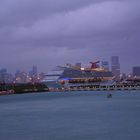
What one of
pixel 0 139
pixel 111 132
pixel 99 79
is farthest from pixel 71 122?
pixel 99 79

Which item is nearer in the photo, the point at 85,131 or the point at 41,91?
the point at 85,131

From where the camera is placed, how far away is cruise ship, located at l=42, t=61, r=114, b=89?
15838cm

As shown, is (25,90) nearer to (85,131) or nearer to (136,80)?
(136,80)

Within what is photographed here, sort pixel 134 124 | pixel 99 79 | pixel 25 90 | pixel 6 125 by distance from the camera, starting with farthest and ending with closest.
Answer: pixel 99 79, pixel 25 90, pixel 6 125, pixel 134 124

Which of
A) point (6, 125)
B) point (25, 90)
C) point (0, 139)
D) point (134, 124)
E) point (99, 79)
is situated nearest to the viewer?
point (0, 139)

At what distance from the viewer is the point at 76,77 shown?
166 meters

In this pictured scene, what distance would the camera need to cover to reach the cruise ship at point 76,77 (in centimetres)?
15838

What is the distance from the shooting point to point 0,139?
32312 mm

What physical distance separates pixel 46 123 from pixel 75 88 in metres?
110

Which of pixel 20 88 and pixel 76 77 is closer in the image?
pixel 20 88

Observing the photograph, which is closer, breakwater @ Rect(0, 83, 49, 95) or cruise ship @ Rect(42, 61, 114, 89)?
breakwater @ Rect(0, 83, 49, 95)

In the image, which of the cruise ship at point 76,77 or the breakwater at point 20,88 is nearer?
the breakwater at point 20,88

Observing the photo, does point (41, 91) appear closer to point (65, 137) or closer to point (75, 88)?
point (75, 88)

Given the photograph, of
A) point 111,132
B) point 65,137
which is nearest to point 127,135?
point 111,132
